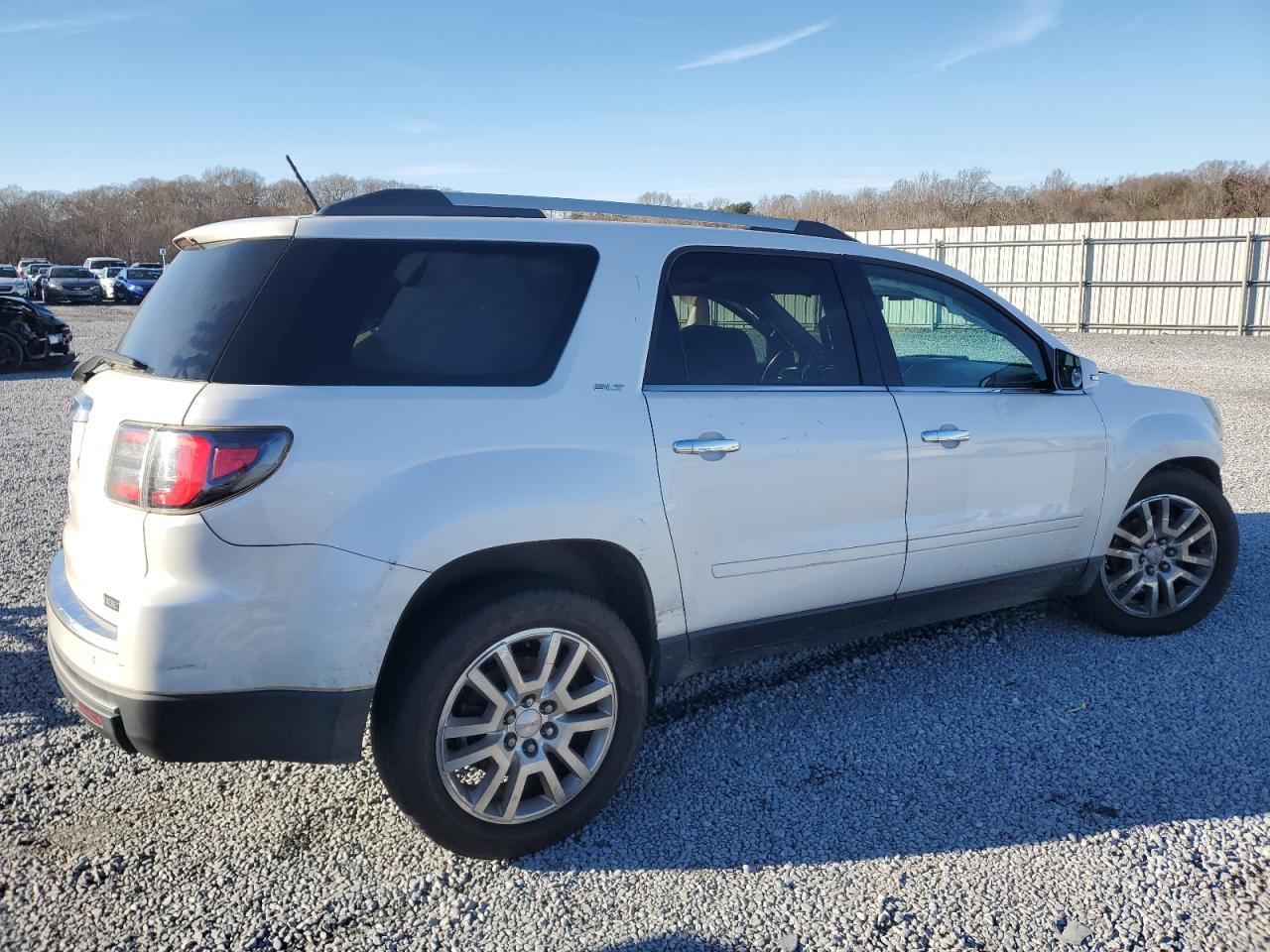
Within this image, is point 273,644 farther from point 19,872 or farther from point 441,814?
point 19,872

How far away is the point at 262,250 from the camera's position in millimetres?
2773

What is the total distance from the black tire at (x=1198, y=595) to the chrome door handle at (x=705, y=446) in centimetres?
234

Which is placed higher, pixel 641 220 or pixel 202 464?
pixel 641 220

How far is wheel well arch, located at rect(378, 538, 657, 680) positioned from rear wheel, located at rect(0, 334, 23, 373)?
655 inches

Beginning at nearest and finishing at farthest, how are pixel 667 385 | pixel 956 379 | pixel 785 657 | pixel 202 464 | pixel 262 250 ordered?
pixel 202 464 → pixel 262 250 → pixel 667 385 → pixel 956 379 → pixel 785 657

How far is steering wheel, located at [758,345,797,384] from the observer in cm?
353

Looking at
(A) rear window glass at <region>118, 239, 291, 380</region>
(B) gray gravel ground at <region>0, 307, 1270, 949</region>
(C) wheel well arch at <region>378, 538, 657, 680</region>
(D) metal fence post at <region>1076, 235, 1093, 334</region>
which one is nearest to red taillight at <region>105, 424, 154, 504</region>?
(A) rear window glass at <region>118, 239, 291, 380</region>

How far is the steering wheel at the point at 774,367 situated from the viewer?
3531 mm

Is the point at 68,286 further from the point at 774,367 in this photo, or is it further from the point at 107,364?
Answer: the point at 774,367

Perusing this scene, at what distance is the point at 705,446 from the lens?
317cm

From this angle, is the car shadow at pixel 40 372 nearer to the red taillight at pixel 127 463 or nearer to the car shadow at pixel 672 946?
the red taillight at pixel 127 463

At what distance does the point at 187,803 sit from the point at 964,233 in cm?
2888

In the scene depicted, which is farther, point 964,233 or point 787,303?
point 964,233

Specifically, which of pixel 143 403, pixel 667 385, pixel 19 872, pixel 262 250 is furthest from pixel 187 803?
pixel 667 385
